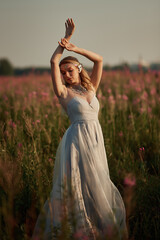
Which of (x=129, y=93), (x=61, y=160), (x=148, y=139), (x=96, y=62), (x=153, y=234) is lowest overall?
(x=153, y=234)

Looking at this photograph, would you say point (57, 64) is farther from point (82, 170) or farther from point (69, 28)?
point (82, 170)

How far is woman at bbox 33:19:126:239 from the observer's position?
1.74 m

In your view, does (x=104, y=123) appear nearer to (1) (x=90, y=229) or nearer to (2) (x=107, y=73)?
(1) (x=90, y=229)

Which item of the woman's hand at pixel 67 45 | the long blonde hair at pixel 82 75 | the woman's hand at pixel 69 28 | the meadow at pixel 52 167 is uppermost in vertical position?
the woman's hand at pixel 69 28

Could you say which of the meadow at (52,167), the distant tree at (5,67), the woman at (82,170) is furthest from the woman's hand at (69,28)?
the distant tree at (5,67)

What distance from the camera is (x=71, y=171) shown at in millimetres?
1738

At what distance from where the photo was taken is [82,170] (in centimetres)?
178

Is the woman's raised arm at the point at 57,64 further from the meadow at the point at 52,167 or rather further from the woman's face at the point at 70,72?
the meadow at the point at 52,167

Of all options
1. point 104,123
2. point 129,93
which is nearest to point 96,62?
point 104,123

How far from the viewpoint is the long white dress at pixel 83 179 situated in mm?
1735

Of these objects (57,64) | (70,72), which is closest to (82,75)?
(70,72)

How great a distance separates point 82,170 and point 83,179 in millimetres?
72

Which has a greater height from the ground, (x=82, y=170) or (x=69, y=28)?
(x=69, y=28)

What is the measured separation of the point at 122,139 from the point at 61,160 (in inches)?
62.2
